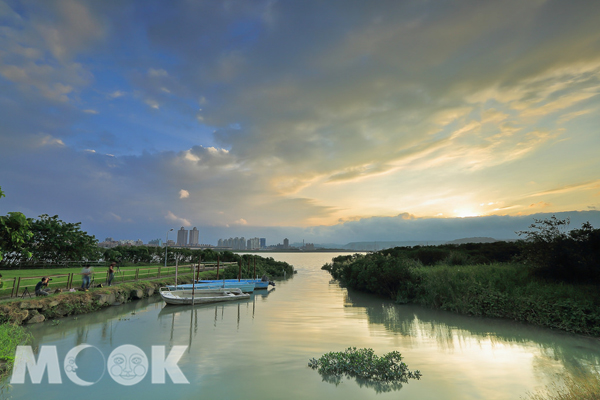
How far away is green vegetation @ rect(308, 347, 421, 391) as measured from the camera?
34.3 feet

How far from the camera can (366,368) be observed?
A: 1077cm

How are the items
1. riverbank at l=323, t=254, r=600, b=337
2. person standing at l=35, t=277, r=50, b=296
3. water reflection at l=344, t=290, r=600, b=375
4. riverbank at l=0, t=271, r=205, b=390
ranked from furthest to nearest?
person standing at l=35, t=277, r=50, b=296 → riverbank at l=323, t=254, r=600, b=337 → water reflection at l=344, t=290, r=600, b=375 → riverbank at l=0, t=271, r=205, b=390

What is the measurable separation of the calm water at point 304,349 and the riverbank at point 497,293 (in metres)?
1.11

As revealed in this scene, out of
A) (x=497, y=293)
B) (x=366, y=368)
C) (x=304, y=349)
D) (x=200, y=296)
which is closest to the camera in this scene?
(x=366, y=368)

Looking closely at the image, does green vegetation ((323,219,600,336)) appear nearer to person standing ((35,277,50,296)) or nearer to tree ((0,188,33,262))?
tree ((0,188,33,262))

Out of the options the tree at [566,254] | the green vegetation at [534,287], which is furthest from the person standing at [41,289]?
the tree at [566,254]

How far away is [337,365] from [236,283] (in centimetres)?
2866

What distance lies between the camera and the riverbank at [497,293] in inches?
657

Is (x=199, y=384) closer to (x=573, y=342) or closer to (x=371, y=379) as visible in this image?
(x=371, y=379)

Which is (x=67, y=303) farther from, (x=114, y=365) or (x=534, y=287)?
(x=534, y=287)

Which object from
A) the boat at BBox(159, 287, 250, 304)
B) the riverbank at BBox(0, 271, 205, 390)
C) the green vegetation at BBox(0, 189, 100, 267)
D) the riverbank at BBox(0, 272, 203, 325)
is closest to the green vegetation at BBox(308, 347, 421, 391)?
the riverbank at BBox(0, 271, 205, 390)

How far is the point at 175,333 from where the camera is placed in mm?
17500

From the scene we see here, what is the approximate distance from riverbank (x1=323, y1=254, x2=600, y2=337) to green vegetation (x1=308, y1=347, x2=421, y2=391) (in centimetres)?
1234

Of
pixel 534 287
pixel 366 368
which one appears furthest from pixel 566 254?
pixel 366 368
